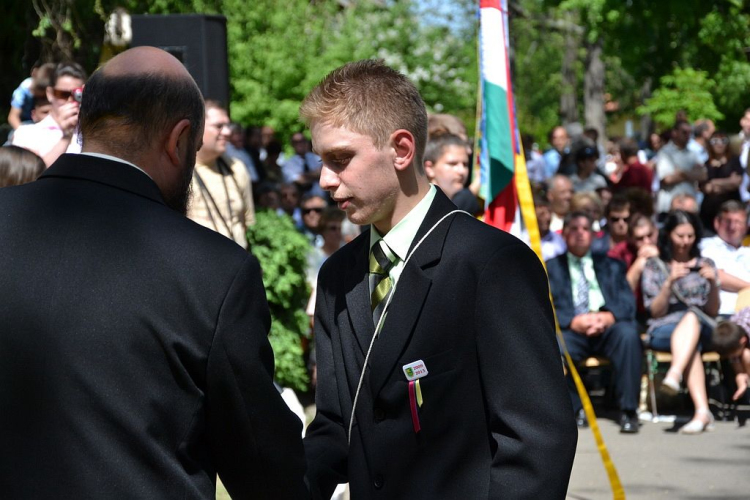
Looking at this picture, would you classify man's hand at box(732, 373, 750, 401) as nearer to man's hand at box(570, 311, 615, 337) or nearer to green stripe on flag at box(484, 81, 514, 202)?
man's hand at box(570, 311, 615, 337)

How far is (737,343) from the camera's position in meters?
8.97

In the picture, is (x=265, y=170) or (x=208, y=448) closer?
(x=208, y=448)

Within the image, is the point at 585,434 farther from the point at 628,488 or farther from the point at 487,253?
the point at 487,253

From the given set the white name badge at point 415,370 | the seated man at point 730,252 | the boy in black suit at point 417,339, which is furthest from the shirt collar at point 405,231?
the seated man at point 730,252

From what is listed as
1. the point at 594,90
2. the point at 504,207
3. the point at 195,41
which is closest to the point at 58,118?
the point at 195,41

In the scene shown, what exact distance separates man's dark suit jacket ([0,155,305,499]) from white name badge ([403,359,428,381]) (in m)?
0.53

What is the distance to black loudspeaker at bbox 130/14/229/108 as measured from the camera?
8.23 metres

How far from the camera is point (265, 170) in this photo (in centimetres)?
1354

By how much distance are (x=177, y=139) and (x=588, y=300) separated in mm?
7265

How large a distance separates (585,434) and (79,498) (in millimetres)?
7106

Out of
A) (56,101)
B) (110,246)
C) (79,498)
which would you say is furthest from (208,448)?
(56,101)

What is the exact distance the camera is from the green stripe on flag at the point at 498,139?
21.2 feet

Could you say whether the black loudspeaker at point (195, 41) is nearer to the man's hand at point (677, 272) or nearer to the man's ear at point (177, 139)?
the man's hand at point (677, 272)

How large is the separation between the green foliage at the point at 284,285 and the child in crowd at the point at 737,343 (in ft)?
11.0
